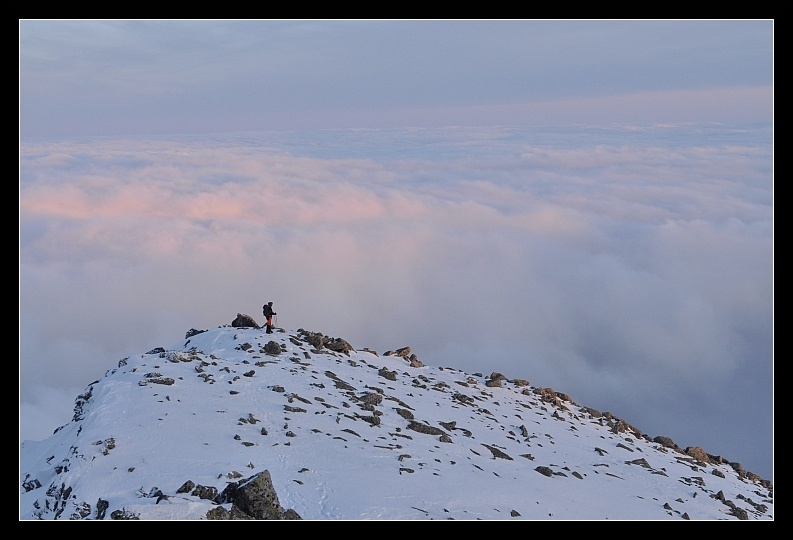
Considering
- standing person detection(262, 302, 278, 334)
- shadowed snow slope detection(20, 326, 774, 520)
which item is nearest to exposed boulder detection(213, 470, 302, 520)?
shadowed snow slope detection(20, 326, 774, 520)

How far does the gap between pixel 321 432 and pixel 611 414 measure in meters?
25.9

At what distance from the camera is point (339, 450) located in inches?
953

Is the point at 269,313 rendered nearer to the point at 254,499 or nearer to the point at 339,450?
the point at 339,450

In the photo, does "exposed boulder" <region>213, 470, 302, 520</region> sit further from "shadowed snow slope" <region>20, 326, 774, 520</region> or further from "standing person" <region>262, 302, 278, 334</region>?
"standing person" <region>262, 302, 278, 334</region>

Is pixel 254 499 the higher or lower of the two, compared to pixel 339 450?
higher

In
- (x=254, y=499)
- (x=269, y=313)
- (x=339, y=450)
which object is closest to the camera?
(x=254, y=499)

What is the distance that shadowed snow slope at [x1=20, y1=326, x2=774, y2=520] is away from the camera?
780 inches

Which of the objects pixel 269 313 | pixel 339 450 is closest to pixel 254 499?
pixel 339 450

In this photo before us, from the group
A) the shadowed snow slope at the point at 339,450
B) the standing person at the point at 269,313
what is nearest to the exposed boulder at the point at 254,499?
the shadowed snow slope at the point at 339,450

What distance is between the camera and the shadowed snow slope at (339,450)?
65.0 ft

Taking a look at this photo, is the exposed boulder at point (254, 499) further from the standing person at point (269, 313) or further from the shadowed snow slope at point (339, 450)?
the standing person at point (269, 313)
